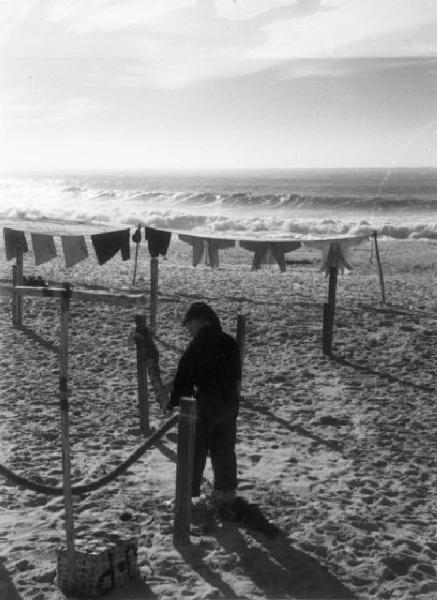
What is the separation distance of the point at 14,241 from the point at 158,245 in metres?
2.67

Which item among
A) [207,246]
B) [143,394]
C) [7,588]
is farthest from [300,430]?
[207,246]

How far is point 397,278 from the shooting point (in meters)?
18.9

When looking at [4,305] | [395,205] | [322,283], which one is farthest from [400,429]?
[395,205]

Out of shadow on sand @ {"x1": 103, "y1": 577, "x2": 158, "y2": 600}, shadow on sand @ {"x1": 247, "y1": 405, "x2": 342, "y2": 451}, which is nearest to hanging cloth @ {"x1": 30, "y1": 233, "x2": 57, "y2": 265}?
shadow on sand @ {"x1": 247, "y1": 405, "x2": 342, "y2": 451}

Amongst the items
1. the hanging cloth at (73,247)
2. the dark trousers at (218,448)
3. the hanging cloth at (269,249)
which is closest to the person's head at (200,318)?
the dark trousers at (218,448)

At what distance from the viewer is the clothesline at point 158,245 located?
41.4 feet

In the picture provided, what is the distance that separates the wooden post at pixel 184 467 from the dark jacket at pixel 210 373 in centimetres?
31

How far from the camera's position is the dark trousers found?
16.5 ft

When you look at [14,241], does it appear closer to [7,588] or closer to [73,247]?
[73,247]

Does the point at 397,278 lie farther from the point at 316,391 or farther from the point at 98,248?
the point at 316,391

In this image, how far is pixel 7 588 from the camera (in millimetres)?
4148

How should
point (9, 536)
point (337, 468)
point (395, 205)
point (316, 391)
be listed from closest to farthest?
point (9, 536)
point (337, 468)
point (316, 391)
point (395, 205)

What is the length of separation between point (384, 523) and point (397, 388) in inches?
154

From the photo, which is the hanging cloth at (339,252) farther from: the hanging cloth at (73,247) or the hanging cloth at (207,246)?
the hanging cloth at (73,247)
